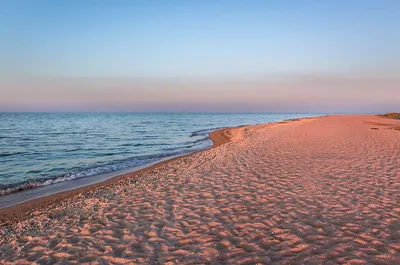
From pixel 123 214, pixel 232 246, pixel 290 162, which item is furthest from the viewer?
pixel 290 162

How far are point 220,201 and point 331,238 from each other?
3305mm

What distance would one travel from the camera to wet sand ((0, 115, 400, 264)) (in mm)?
4996

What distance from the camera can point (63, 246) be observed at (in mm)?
5523

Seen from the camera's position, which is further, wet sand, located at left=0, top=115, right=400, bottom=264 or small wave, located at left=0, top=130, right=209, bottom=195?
small wave, located at left=0, top=130, right=209, bottom=195

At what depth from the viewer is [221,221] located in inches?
256

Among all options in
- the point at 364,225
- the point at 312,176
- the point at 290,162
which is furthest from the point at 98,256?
the point at 290,162

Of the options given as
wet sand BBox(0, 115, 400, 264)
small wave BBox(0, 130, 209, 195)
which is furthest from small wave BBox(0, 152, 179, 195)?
wet sand BBox(0, 115, 400, 264)

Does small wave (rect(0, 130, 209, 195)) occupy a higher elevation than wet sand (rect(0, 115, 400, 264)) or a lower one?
lower

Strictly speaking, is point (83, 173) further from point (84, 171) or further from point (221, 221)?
point (221, 221)

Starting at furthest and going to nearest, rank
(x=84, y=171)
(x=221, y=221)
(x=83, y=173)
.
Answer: (x=84, y=171) < (x=83, y=173) < (x=221, y=221)

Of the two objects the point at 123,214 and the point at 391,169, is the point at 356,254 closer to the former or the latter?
the point at 123,214

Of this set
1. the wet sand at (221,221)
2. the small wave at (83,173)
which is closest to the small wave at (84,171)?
the small wave at (83,173)

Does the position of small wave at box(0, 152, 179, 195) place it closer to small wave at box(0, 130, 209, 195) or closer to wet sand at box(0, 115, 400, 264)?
small wave at box(0, 130, 209, 195)

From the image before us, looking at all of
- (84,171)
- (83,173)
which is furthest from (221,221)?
(84,171)
